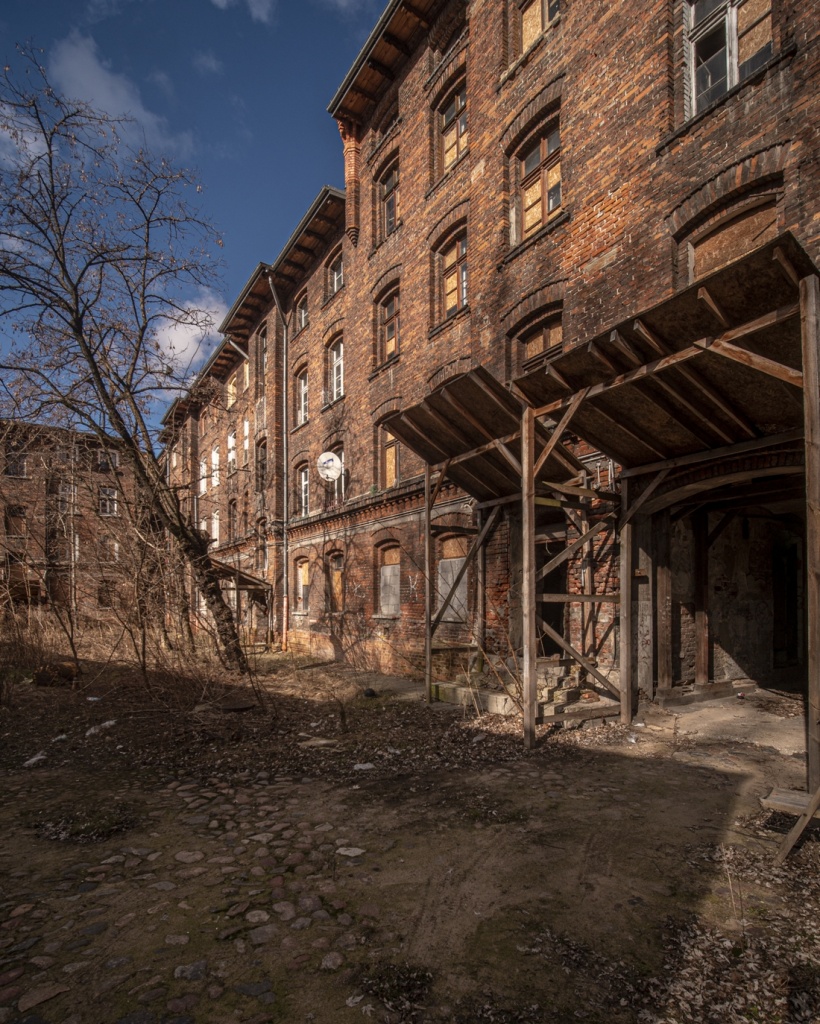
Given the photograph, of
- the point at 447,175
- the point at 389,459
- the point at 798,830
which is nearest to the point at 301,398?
the point at 389,459

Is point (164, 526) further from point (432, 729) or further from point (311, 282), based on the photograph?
point (311, 282)

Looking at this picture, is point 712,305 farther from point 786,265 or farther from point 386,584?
point 386,584

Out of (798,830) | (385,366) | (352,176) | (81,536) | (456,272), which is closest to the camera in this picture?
(798,830)

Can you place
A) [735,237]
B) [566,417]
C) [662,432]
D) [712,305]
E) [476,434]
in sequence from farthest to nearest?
1. [476,434]
2. [735,237]
3. [662,432]
4. [566,417]
5. [712,305]

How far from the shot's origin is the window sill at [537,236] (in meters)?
9.79

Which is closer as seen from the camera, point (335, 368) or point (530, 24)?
point (530, 24)

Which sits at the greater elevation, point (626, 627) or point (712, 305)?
point (712, 305)

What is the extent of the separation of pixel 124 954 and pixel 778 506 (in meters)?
10.0

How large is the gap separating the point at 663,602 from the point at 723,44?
7.57 metres

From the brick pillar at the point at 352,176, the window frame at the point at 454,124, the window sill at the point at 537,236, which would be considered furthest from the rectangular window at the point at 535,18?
the brick pillar at the point at 352,176

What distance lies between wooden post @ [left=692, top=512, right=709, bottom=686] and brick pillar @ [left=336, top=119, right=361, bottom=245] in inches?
500

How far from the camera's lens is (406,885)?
3.72 meters

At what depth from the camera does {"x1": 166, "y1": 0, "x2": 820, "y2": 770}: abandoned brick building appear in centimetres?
650

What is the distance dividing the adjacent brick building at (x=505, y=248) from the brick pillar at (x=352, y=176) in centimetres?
7
